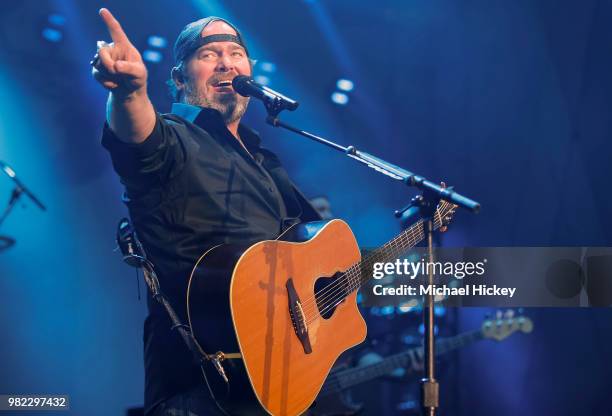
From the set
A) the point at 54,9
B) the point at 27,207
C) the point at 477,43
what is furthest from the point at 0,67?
the point at 477,43

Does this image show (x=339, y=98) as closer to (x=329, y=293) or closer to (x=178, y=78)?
(x=178, y=78)

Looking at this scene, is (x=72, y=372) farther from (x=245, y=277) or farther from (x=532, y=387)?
(x=532, y=387)

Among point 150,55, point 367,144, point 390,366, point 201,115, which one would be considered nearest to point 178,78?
point 201,115

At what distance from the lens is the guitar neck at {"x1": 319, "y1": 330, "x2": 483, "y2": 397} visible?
12.1 feet

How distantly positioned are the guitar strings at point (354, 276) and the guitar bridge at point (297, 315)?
5 centimetres

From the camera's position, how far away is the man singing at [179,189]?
6.03 ft

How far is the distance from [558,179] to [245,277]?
7.83 ft

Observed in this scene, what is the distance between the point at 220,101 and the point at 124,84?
104 centimetres

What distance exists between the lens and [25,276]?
11.3ft

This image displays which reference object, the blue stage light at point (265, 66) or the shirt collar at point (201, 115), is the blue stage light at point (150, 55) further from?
the shirt collar at point (201, 115)

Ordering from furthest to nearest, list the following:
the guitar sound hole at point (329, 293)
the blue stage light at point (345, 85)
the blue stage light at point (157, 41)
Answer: the blue stage light at point (345, 85)
the blue stage light at point (157, 41)
the guitar sound hole at point (329, 293)

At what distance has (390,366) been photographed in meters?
3.82

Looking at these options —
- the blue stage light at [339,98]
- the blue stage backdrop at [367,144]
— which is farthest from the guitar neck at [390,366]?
the blue stage light at [339,98]

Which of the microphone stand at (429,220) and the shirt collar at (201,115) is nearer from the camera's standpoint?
the microphone stand at (429,220)
